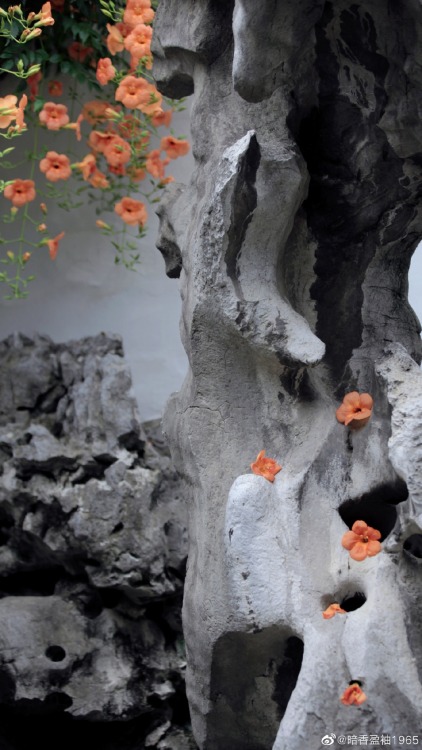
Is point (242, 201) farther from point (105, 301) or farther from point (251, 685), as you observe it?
point (105, 301)

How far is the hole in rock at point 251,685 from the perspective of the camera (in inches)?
77.7

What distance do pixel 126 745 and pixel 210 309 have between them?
1145 mm

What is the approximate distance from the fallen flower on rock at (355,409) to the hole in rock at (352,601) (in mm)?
273

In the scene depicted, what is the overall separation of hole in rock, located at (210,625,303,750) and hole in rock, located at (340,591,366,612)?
0.36ft

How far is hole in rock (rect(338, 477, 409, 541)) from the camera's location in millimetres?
1943

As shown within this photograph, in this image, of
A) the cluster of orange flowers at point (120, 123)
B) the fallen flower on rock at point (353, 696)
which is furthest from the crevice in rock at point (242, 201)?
the cluster of orange flowers at point (120, 123)

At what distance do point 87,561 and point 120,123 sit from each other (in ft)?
3.42

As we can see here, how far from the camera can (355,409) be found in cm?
200

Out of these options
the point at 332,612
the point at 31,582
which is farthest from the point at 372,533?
the point at 31,582

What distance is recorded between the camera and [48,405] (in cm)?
306

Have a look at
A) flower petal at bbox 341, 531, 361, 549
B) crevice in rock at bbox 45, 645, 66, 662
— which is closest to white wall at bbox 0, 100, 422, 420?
crevice in rock at bbox 45, 645, 66, 662

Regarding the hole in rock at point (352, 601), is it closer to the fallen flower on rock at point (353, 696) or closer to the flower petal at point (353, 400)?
the fallen flower on rock at point (353, 696)

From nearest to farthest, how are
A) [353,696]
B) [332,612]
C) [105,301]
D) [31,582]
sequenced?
1. [353,696]
2. [332,612]
3. [31,582]
4. [105,301]

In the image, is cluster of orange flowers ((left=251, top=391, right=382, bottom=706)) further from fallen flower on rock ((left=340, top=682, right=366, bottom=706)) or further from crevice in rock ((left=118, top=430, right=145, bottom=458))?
crevice in rock ((left=118, top=430, right=145, bottom=458))
